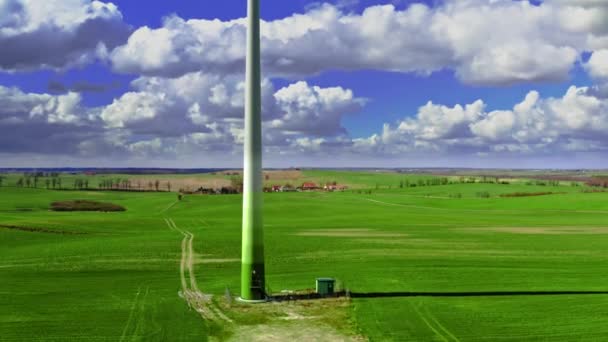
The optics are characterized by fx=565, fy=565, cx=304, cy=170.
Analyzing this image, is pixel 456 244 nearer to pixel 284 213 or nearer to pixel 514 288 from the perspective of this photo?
pixel 514 288

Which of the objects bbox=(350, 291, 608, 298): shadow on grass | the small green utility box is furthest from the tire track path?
bbox=(350, 291, 608, 298): shadow on grass

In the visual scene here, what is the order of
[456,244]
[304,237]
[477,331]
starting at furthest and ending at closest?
[304,237]
[456,244]
[477,331]

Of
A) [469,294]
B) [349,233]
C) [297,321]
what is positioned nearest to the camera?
[297,321]

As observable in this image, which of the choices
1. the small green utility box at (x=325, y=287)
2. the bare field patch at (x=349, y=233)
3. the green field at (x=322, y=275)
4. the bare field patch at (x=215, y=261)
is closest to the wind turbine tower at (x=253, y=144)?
the small green utility box at (x=325, y=287)

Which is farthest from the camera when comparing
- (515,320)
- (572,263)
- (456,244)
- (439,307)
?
(456,244)

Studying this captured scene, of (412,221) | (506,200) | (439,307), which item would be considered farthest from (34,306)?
(506,200)

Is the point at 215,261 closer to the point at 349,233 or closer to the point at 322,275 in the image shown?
the point at 322,275

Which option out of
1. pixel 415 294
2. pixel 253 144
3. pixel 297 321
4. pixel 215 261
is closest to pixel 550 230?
pixel 215 261

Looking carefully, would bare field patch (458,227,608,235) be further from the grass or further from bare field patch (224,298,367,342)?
the grass
